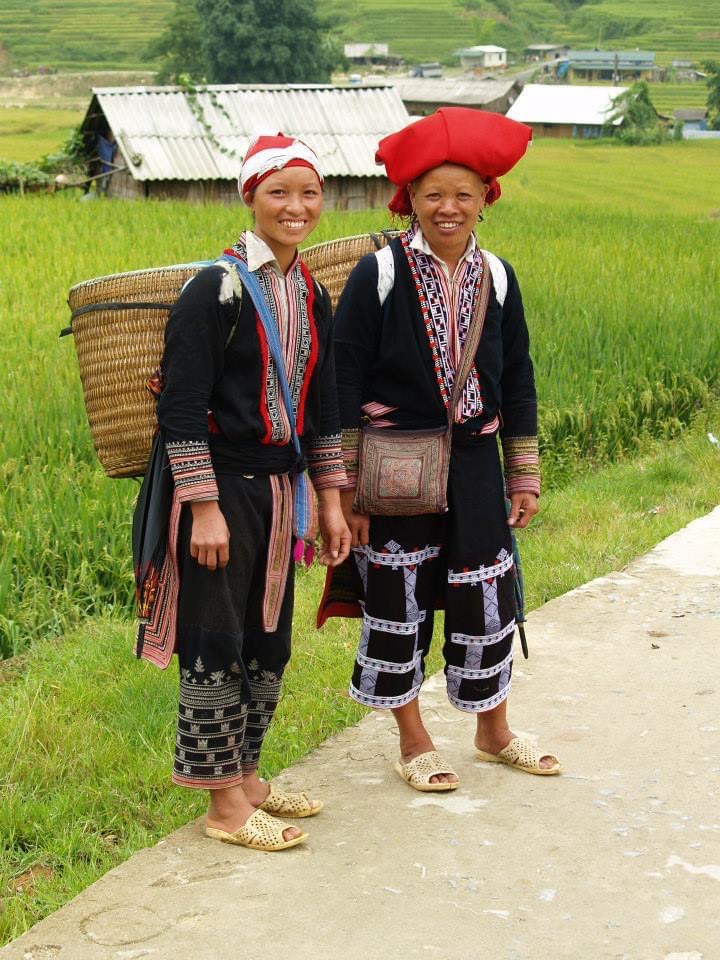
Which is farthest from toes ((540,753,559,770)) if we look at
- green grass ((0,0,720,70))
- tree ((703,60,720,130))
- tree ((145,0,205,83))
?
green grass ((0,0,720,70))

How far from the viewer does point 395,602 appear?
9.12 ft

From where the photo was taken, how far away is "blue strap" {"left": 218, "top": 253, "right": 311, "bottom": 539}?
96.0 inches

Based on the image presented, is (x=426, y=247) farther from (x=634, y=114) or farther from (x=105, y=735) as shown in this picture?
(x=634, y=114)

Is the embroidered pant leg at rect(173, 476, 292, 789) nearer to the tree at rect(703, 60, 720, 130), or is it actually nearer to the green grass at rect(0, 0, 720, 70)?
the tree at rect(703, 60, 720, 130)

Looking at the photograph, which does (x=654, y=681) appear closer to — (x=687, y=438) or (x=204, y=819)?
(x=204, y=819)

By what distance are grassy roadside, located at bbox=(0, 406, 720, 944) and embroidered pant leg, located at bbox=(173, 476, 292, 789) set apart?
1.05 feet

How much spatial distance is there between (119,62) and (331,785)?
299ft

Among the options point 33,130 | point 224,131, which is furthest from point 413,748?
point 33,130

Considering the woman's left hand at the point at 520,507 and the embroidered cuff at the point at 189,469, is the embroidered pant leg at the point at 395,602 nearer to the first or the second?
the woman's left hand at the point at 520,507

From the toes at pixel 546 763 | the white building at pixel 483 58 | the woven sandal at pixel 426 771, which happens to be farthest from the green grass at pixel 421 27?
→ the woven sandal at pixel 426 771

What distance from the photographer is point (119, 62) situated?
8756cm

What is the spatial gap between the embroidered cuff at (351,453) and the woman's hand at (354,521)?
2cm

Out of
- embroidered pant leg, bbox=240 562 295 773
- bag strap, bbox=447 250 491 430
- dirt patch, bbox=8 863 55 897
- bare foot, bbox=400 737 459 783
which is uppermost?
bag strap, bbox=447 250 491 430

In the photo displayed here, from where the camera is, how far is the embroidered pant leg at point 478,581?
2.75m
